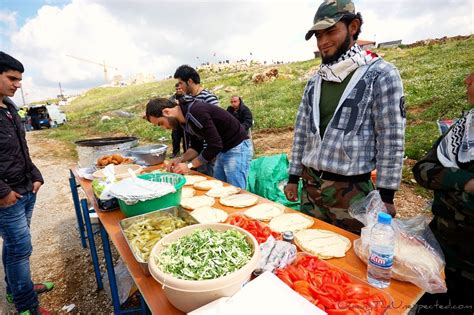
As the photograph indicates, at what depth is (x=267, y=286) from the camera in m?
1.02

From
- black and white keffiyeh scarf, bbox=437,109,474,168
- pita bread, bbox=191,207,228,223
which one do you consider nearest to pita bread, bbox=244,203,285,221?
pita bread, bbox=191,207,228,223

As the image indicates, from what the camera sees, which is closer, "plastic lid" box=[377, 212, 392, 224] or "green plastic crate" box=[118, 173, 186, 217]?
"plastic lid" box=[377, 212, 392, 224]

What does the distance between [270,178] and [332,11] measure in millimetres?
2554

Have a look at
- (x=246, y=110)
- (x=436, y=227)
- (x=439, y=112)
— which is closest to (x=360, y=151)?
(x=436, y=227)

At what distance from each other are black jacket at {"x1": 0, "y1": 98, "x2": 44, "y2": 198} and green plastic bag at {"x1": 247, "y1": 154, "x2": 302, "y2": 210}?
270cm

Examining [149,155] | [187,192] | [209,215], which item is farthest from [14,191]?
[209,215]

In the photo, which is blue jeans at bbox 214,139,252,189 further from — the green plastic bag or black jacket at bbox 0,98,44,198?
black jacket at bbox 0,98,44,198

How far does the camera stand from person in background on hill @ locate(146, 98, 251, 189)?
2686mm

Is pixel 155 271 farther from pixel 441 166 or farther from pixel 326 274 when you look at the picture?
pixel 441 166

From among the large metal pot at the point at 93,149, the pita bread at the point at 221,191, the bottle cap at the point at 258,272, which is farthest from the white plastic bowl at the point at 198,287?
the large metal pot at the point at 93,149

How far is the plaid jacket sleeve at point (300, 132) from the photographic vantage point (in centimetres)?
213

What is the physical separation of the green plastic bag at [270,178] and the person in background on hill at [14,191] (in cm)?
270

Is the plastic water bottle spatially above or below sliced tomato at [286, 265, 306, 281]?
above

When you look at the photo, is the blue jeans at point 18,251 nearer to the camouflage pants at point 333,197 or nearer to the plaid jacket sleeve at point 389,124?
the camouflage pants at point 333,197
